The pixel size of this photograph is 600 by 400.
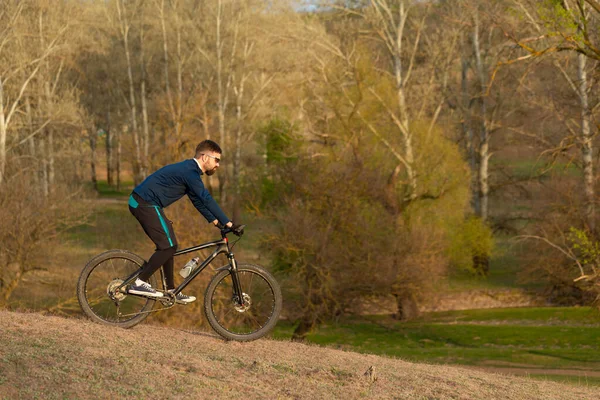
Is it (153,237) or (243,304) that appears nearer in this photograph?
(153,237)

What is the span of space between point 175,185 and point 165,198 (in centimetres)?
19

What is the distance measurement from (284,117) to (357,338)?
2266cm

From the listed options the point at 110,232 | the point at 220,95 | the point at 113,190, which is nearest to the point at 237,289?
the point at 110,232

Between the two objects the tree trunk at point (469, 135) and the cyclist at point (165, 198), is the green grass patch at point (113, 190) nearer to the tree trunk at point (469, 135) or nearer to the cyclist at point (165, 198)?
the tree trunk at point (469, 135)

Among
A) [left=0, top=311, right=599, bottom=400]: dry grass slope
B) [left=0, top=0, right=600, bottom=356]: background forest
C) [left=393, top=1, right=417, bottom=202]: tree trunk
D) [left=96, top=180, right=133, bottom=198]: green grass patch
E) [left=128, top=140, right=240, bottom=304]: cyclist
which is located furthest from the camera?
[left=96, top=180, right=133, bottom=198]: green grass patch

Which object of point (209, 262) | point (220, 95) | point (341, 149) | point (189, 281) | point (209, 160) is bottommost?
point (189, 281)

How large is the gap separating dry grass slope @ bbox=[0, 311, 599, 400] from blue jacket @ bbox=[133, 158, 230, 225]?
159cm

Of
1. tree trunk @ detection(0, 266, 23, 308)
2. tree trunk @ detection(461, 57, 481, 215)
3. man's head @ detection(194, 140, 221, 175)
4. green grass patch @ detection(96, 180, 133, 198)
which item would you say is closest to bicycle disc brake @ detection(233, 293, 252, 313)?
man's head @ detection(194, 140, 221, 175)

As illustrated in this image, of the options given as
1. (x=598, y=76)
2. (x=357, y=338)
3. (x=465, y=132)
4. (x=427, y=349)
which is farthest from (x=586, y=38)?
(x=465, y=132)

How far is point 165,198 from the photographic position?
29.5 ft

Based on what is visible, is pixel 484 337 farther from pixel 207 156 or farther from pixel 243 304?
pixel 207 156

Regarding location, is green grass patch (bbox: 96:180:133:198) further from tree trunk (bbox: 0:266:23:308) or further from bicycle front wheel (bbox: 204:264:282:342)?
bicycle front wheel (bbox: 204:264:282:342)

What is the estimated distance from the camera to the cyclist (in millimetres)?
A: 8891

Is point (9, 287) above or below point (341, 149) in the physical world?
below
